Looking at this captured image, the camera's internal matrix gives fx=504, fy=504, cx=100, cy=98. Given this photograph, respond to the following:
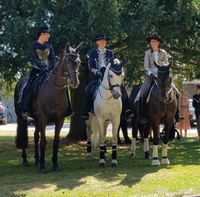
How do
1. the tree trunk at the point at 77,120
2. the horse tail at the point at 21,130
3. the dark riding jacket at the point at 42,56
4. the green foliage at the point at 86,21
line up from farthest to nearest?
the tree trunk at the point at 77,120 < the green foliage at the point at 86,21 < the horse tail at the point at 21,130 < the dark riding jacket at the point at 42,56

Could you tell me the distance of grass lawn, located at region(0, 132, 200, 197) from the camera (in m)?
9.43

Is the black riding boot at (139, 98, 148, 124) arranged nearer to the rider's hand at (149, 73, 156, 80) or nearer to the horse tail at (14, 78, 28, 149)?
the rider's hand at (149, 73, 156, 80)

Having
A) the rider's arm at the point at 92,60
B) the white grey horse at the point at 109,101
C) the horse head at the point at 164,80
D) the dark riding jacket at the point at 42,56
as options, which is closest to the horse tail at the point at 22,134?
the dark riding jacket at the point at 42,56

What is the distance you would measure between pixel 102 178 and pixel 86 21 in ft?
19.8

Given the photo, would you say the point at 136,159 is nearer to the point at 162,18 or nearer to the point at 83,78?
the point at 162,18

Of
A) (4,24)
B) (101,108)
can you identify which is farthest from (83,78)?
(101,108)

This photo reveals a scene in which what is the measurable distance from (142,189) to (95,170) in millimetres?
2606

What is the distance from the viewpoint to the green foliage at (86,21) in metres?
15.0

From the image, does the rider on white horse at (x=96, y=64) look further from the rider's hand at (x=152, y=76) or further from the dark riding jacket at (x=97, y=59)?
the rider's hand at (x=152, y=76)

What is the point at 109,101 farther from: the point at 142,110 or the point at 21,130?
the point at 21,130

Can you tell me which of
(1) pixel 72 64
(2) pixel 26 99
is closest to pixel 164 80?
(1) pixel 72 64

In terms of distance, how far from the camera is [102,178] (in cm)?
1090

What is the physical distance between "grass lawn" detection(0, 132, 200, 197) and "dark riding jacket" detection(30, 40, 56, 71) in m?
2.56

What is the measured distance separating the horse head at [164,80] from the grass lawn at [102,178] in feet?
5.91
